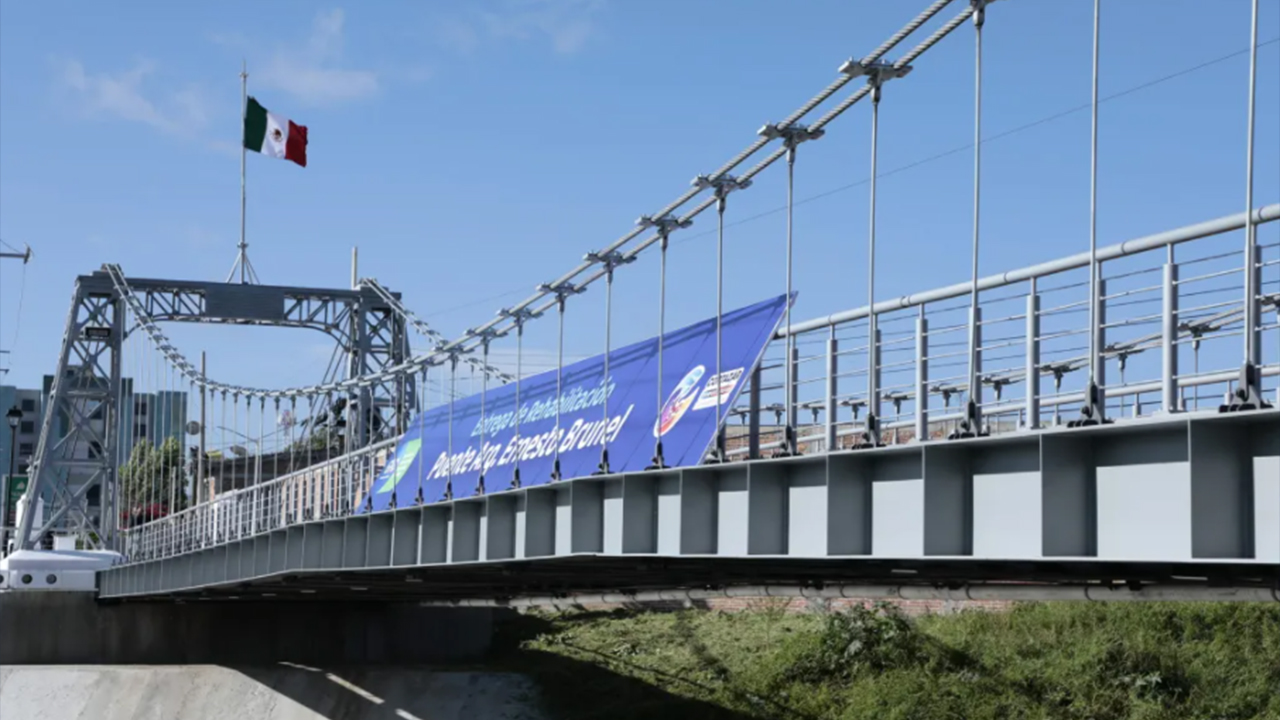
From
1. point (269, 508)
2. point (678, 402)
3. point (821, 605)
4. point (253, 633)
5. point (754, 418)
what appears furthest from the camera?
point (253, 633)

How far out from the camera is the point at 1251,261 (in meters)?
14.9

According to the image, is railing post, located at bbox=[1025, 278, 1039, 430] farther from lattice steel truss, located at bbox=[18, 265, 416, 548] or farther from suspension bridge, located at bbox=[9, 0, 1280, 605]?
lattice steel truss, located at bbox=[18, 265, 416, 548]

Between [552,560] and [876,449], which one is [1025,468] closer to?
[876,449]

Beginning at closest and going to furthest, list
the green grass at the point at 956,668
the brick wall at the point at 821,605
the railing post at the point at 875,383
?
the railing post at the point at 875,383
the green grass at the point at 956,668
the brick wall at the point at 821,605

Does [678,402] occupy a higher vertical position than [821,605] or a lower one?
higher

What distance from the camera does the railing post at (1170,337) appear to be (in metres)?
15.5

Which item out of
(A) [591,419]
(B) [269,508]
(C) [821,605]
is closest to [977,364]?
(A) [591,419]

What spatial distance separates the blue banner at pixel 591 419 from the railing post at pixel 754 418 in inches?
7.2

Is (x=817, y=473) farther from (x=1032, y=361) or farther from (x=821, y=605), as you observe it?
(x=821, y=605)

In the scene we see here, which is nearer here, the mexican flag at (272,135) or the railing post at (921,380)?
the railing post at (921,380)

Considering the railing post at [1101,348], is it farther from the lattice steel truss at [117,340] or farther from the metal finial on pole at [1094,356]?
the lattice steel truss at [117,340]

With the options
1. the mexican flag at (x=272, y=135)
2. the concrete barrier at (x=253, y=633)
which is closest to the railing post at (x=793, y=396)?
the concrete barrier at (x=253, y=633)

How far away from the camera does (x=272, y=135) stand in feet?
231

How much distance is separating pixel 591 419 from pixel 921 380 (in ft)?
36.5
